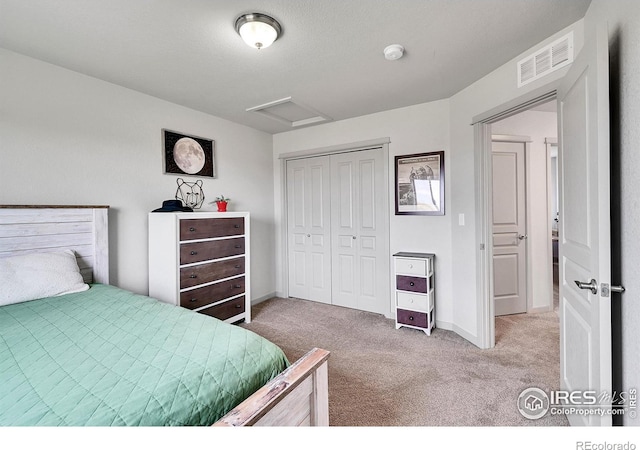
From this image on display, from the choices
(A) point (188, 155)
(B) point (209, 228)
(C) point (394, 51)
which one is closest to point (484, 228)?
(C) point (394, 51)

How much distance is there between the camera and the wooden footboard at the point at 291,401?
2.90 ft

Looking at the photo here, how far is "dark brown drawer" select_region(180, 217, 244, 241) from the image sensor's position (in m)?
2.65

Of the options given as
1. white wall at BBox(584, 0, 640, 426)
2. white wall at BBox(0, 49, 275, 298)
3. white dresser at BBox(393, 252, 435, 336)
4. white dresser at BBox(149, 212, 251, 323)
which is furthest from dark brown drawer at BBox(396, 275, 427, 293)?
white wall at BBox(0, 49, 275, 298)

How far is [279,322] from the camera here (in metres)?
3.22

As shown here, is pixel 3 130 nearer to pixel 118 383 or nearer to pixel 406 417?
pixel 118 383

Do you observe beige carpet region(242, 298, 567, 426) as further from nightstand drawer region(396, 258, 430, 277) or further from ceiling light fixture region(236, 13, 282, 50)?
ceiling light fixture region(236, 13, 282, 50)

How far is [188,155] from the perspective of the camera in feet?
10.2

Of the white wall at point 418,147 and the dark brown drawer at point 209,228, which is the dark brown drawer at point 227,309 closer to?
the dark brown drawer at point 209,228

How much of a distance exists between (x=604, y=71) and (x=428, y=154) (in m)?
1.88

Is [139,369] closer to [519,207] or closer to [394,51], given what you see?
[394,51]

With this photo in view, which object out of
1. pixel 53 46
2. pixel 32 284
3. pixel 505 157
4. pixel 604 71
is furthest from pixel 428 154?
pixel 32 284

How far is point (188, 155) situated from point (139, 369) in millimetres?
2599

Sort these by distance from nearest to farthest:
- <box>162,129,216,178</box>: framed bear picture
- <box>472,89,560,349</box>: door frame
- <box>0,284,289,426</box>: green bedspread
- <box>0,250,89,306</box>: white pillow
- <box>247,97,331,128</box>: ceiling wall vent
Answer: <box>0,284,289,426</box>: green bedspread
<box>0,250,89,306</box>: white pillow
<box>472,89,560,349</box>: door frame
<box>162,129,216,178</box>: framed bear picture
<box>247,97,331,128</box>: ceiling wall vent

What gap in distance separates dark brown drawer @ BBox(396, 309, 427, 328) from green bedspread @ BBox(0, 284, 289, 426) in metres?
2.03
